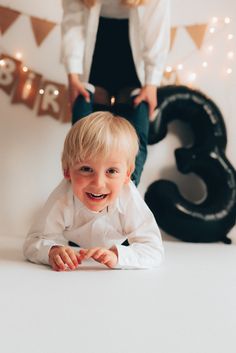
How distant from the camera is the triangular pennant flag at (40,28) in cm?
197

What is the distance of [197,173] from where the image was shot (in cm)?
199

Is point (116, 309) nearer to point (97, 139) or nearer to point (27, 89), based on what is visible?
point (97, 139)

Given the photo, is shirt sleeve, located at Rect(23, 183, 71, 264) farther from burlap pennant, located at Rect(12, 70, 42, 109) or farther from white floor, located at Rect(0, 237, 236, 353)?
burlap pennant, located at Rect(12, 70, 42, 109)

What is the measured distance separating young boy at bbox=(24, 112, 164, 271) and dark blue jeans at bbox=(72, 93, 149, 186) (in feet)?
0.93

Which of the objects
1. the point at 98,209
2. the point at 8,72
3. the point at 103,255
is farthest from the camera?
the point at 8,72

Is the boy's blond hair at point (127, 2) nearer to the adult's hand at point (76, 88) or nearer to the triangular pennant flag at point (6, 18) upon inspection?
the adult's hand at point (76, 88)

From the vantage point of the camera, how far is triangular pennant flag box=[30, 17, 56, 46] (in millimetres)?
1970

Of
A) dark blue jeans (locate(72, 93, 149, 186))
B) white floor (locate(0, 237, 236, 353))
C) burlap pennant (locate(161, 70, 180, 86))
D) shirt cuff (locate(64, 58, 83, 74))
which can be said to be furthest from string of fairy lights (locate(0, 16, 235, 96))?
white floor (locate(0, 237, 236, 353))

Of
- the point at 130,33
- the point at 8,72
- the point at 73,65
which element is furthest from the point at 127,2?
the point at 8,72

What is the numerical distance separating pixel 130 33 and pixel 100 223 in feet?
2.53

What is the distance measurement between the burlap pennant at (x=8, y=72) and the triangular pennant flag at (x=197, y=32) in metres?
0.73

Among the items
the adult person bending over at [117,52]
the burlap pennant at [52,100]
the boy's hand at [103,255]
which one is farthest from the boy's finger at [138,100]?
the boy's hand at [103,255]

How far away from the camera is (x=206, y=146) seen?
1.96 m

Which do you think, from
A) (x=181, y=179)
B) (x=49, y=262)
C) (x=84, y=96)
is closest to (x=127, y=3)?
(x=84, y=96)
